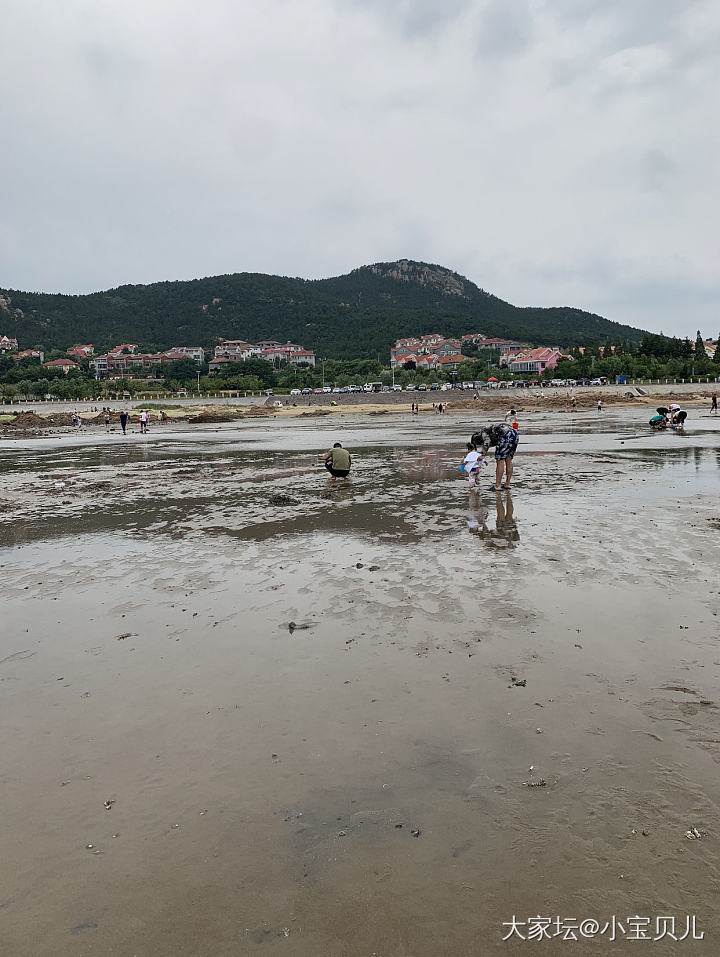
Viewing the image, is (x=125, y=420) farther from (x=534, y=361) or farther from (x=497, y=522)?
(x=534, y=361)

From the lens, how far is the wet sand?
2.90 metres

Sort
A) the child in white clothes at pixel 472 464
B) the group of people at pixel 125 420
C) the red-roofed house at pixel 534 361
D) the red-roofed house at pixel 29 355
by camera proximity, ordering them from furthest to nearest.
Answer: the red-roofed house at pixel 29 355 → the red-roofed house at pixel 534 361 → the group of people at pixel 125 420 → the child in white clothes at pixel 472 464

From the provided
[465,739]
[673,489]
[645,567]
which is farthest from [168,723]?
[673,489]

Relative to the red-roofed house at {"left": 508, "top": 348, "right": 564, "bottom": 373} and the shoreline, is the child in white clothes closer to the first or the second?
the shoreline

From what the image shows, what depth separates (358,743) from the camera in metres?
4.29

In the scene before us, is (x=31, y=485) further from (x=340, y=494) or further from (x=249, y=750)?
(x=249, y=750)

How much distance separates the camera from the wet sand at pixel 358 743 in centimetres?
290

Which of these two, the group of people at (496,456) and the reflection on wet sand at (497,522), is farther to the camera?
the group of people at (496,456)

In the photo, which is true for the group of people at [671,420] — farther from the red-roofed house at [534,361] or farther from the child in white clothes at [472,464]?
the red-roofed house at [534,361]

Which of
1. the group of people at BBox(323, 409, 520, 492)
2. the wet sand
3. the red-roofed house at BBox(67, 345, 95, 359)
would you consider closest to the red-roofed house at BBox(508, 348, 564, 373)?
the red-roofed house at BBox(67, 345, 95, 359)

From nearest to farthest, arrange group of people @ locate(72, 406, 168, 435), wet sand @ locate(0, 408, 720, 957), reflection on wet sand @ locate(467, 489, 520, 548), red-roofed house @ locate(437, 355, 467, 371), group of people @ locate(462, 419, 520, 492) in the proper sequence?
wet sand @ locate(0, 408, 720, 957)
reflection on wet sand @ locate(467, 489, 520, 548)
group of people @ locate(462, 419, 520, 492)
group of people @ locate(72, 406, 168, 435)
red-roofed house @ locate(437, 355, 467, 371)

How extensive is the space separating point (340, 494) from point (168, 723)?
37.1 ft

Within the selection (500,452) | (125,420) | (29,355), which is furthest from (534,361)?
(500,452)

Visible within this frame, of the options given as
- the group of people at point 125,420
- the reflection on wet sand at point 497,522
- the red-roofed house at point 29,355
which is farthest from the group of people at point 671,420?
the red-roofed house at point 29,355
